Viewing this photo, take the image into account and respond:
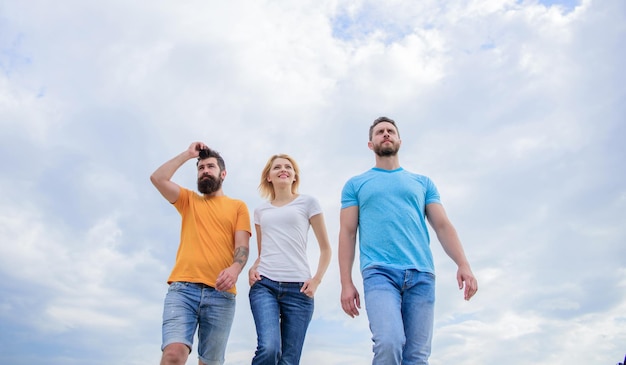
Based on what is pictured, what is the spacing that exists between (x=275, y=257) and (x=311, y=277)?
1.87 feet

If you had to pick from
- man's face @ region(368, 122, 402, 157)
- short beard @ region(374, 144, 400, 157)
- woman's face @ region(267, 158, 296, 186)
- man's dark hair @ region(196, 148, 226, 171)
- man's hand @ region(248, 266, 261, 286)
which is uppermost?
man's dark hair @ region(196, 148, 226, 171)

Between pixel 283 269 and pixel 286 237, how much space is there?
0.50 m

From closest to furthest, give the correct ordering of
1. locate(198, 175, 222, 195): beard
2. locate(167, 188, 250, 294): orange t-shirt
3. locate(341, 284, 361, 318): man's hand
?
locate(341, 284, 361, 318): man's hand → locate(167, 188, 250, 294): orange t-shirt → locate(198, 175, 222, 195): beard

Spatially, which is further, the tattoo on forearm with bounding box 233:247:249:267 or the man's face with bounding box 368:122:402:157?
the tattoo on forearm with bounding box 233:247:249:267

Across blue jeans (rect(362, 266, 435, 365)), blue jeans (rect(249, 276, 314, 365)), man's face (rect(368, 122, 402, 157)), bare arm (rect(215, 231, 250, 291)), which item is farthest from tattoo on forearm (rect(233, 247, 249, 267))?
man's face (rect(368, 122, 402, 157))

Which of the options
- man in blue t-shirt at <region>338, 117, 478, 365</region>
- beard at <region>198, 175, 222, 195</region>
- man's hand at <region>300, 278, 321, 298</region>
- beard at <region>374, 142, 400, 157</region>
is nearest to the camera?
man in blue t-shirt at <region>338, 117, 478, 365</region>

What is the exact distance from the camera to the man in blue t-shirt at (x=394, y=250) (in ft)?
19.0

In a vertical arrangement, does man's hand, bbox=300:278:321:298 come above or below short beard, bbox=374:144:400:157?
below

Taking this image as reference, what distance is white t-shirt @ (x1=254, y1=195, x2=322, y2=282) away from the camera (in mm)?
7406

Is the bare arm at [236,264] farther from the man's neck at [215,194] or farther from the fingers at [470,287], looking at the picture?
the fingers at [470,287]

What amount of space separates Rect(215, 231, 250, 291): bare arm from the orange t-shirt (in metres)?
0.11

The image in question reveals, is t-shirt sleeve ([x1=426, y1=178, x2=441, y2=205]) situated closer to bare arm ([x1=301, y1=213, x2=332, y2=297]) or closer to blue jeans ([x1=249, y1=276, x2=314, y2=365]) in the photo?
bare arm ([x1=301, y1=213, x2=332, y2=297])

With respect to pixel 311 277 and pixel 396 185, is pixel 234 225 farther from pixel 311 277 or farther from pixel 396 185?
pixel 396 185

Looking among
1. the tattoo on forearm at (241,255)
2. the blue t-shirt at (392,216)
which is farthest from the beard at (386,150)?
the tattoo on forearm at (241,255)
